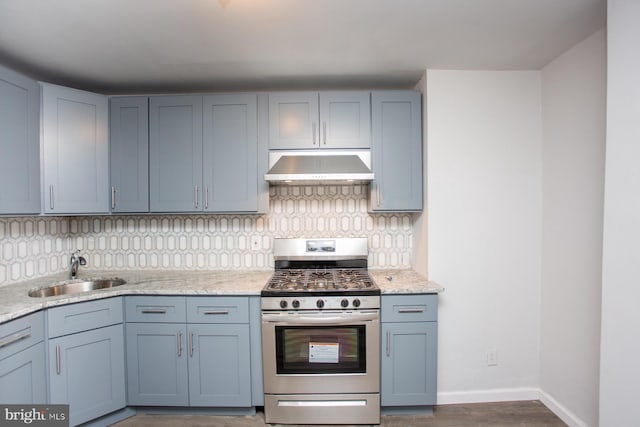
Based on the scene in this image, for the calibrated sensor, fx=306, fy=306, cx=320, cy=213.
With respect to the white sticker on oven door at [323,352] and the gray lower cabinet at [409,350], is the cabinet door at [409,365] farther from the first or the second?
the white sticker on oven door at [323,352]

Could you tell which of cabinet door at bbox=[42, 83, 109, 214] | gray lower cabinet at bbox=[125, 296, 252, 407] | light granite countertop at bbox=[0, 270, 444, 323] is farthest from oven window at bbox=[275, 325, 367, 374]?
cabinet door at bbox=[42, 83, 109, 214]

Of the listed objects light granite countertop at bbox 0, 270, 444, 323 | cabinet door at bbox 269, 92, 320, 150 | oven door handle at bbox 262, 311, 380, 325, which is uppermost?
cabinet door at bbox 269, 92, 320, 150

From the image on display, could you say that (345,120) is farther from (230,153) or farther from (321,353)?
(321,353)

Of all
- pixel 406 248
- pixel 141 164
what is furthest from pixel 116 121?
pixel 406 248

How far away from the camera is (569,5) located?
1.63m

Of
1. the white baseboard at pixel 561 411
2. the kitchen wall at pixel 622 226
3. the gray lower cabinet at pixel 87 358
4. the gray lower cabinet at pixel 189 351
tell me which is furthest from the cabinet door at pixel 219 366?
the white baseboard at pixel 561 411

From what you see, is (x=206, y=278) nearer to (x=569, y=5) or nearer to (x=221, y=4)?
(x=221, y=4)

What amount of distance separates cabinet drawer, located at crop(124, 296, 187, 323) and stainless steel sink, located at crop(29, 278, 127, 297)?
0.46m

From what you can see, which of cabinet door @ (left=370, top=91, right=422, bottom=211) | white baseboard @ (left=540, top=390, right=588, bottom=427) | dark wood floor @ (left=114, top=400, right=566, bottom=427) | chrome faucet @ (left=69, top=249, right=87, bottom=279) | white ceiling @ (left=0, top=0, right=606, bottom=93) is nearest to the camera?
white ceiling @ (left=0, top=0, right=606, bottom=93)

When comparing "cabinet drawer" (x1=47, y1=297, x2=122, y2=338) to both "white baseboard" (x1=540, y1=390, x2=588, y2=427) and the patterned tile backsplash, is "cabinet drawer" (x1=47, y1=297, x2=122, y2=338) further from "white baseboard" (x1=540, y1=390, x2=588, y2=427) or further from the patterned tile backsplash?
"white baseboard" (x1=540, y1=390, x2=588, y2=427)

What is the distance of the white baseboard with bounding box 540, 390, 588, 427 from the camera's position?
205 centimetres

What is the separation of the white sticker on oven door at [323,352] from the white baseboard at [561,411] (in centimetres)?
165

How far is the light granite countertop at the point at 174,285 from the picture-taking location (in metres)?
1.95

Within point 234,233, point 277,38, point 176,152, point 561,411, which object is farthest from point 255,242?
point 561,411
